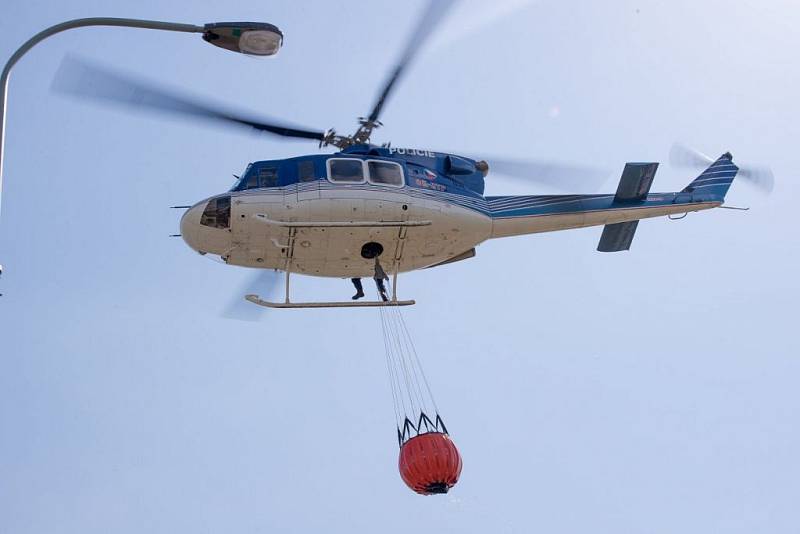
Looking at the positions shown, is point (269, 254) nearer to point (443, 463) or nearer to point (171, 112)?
point (171, 112)

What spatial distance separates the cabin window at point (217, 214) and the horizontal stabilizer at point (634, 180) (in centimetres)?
851

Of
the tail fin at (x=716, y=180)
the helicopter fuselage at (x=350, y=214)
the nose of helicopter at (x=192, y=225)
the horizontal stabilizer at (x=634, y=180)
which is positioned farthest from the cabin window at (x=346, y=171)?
the tail fin at (x=716, y=180)

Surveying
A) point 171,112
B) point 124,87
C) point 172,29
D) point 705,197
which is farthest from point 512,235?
point 172,29

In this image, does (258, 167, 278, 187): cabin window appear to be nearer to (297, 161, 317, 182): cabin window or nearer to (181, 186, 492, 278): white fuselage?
(181, 186, 492, 278): white fuselage

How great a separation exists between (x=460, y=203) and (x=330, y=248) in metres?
2.74

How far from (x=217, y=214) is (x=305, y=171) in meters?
1.82

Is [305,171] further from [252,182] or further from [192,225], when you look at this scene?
[192,225]

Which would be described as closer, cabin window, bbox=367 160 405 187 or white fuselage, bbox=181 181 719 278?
white fuselage, bbox=181 181 719 278

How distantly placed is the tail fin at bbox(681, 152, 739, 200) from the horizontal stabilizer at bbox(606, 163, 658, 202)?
5.60ft

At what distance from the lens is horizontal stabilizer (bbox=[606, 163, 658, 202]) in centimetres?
2139

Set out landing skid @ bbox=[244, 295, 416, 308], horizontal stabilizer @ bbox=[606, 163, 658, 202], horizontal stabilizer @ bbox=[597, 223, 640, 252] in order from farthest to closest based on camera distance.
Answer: horizontal stabilizer @ bbox=[597, 223, 640, 252]
horizontal stabilizer @ bbox=[606, 163, 658, 202]
landing skid @ bbox=[244, 295, 416, 308]

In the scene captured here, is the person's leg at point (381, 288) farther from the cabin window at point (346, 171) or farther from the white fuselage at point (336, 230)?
the cabin window at point (346, 171)

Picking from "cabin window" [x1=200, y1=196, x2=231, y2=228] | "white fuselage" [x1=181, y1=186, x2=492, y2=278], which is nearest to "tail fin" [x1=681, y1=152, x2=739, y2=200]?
"white fuselage" [x1=181, y1=186, x2=492, y2=278]

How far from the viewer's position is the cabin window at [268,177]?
18.5 m
